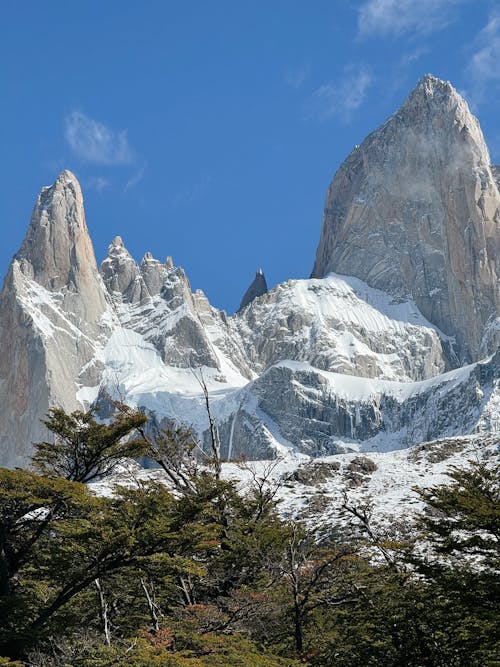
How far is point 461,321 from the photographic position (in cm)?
19800

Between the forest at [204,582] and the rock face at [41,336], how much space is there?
131 meters

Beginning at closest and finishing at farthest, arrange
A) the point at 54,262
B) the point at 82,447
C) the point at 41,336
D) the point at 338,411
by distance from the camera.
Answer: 1. the point at 82,447
2. the point at 338,411
3. the point at 41,336
4. the point at 54,262

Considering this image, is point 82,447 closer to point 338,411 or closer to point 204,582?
point 204,582

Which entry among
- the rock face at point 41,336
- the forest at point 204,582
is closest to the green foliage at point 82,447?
the forest at point 204,582

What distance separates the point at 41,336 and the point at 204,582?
154 m

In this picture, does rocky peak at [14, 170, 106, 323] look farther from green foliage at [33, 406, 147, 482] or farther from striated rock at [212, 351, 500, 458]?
green foliage at [33, 406, 147, 482]

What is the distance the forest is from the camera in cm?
1736

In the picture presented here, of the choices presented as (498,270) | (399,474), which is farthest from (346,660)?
(498,270)

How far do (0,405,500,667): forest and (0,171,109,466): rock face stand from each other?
13088cm

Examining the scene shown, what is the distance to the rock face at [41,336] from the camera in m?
165

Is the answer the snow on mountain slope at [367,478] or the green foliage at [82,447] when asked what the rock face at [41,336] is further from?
the green foliage at [82,447]

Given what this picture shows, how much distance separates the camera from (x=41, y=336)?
567ft

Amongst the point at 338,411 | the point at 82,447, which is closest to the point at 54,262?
the point at 338,411

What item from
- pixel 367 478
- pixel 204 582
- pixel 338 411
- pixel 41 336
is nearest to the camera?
pixel 204 582
